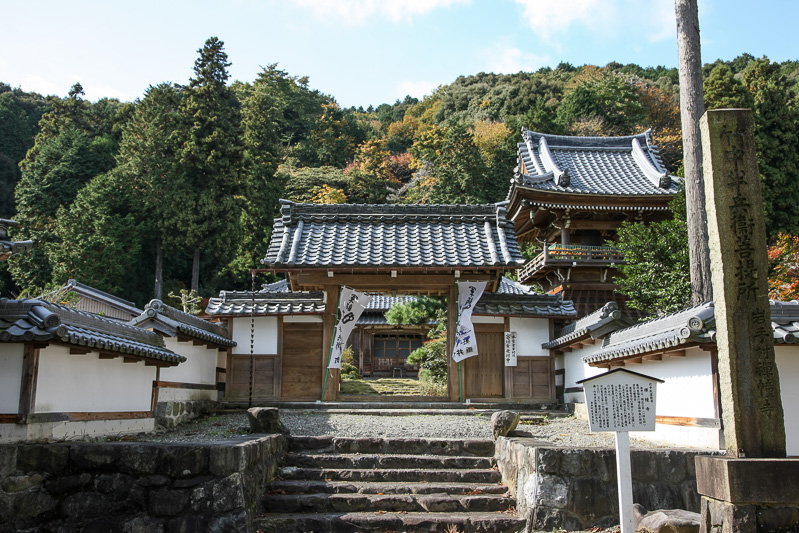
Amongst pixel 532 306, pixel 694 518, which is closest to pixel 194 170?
pixel 532 306

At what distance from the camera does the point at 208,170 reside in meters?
32.2

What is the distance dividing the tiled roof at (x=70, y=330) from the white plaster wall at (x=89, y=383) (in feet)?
1.36

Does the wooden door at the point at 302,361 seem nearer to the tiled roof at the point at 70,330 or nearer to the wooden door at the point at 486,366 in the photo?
the wooden door at the point at 486,366

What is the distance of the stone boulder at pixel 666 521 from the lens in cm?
629

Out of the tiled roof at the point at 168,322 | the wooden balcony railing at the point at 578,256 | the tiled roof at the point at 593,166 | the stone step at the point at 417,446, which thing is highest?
the tiled roof at the point at 593,166

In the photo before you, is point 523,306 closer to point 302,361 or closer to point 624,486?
point 302,361

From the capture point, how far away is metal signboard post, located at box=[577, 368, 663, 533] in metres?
6.16

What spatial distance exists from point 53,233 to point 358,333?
16.0 m

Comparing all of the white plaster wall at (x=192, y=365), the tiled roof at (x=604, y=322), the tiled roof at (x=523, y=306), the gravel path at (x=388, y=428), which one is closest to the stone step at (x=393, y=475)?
the gravel path at (x=388, y=428)

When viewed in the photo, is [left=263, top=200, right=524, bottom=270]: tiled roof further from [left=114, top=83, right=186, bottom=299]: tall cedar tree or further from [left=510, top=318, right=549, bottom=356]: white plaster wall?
[left=114, top=83, right=186, bottom=299]: tall cedar tree

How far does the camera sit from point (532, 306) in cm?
1487

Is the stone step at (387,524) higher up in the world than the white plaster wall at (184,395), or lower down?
lower down

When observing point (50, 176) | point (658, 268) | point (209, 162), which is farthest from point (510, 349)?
point (50, 176)

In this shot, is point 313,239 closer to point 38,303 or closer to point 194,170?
point 38,303
